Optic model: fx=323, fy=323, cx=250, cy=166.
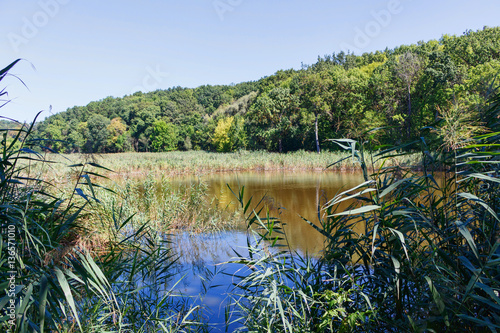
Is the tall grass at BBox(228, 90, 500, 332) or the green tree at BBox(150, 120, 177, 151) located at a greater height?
the green tree at BBox(150, 120, 177, 151)

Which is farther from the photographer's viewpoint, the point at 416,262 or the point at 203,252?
the point at 203,252

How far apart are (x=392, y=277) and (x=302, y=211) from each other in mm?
5435

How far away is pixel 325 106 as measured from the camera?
2625 centimetres

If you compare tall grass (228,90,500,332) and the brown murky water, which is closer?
tall grass (228,90,500,332)

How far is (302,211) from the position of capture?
764cm

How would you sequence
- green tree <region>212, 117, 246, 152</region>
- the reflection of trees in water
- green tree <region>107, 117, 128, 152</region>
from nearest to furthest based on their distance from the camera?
the reflection of trees in water
green tree <region>212, 117, 246, 152</region>
green tree <region>107, 117, 128, 152</region>

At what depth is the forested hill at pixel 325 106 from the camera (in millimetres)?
21500

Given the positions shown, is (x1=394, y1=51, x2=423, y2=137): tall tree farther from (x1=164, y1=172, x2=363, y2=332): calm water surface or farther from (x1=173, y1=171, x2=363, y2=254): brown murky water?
(x1=164, y1=172, x2=363, y2=332): calm water surface

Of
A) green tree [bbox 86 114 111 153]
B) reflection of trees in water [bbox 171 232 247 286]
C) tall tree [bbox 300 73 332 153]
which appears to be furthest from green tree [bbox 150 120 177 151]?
reflection of trees in water [bbox 171 232 247 286]

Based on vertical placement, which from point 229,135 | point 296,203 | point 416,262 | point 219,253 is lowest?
point 219,253

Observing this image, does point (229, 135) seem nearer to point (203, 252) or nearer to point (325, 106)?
point (325, 106)

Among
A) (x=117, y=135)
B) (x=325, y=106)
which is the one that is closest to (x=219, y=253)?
(x=325, y=106)

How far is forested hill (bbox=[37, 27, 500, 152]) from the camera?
21500mm

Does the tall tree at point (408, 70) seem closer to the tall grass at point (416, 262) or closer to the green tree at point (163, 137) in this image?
the tall grass at point (416, 262)
